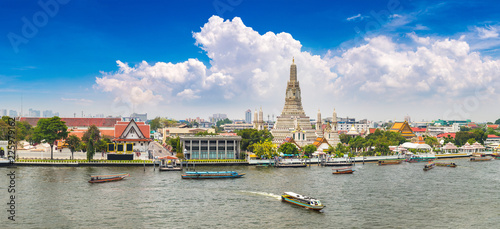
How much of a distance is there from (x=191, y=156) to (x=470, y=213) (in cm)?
4637

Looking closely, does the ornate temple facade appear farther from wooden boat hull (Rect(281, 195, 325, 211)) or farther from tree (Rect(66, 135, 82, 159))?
wooden boat hull (Rect(281, 195, 325, 211))

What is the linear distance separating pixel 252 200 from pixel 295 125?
6170 cm

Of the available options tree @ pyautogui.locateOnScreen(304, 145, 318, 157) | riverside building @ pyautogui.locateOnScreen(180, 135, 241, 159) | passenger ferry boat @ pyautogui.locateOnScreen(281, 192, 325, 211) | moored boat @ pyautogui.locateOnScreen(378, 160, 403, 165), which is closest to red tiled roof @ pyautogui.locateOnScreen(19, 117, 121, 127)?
riverside building @ pyautogui.locateOnScreen(180, 135, 241, 159)

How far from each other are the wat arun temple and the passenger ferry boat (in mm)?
54226

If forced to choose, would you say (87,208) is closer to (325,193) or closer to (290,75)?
(325,193)

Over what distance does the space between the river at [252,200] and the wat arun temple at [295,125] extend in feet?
119

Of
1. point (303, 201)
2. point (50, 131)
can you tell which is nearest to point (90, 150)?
point (50, 131)

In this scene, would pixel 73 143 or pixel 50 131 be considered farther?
pixel 50 131

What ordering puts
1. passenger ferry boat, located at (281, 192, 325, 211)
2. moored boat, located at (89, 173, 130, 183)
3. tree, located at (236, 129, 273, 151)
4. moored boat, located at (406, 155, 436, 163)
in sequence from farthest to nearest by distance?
tree, located at (236, 129, 273, 151)
moored boat, located at (406, 155, 436, 163)
moored boat, located at (89, 173, 130, 183)
passenger ferry boat, located at (281, 192, 325, 211)

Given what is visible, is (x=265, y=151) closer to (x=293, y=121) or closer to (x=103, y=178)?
(x=103, y=178)

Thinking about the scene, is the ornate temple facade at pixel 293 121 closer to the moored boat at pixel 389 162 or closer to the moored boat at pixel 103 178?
the moored boat at pixel 389 162

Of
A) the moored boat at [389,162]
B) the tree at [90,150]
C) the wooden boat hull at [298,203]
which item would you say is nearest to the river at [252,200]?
the wooden boat hull at [298,203]

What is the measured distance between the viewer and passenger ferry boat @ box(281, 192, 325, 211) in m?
38.1

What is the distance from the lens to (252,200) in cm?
4166
